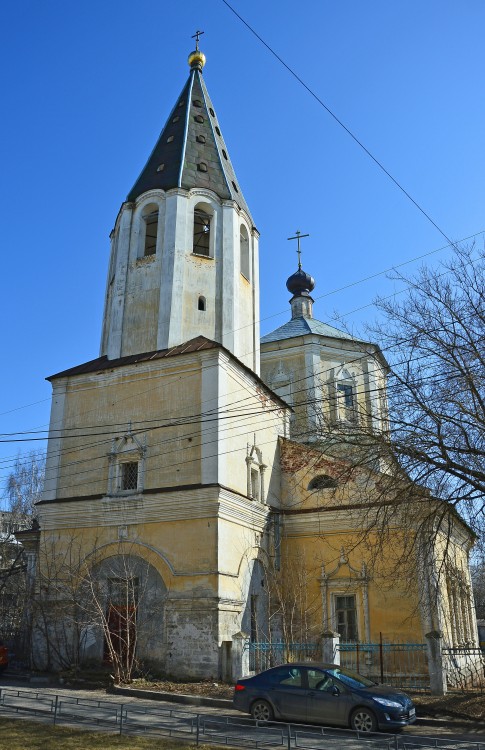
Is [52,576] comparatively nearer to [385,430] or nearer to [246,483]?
[246,483]

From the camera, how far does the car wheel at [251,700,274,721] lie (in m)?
11.6

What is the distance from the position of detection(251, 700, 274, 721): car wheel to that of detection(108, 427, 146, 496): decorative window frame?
882cm

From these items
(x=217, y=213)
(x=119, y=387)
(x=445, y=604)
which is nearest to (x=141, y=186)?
(x=217, y=213)

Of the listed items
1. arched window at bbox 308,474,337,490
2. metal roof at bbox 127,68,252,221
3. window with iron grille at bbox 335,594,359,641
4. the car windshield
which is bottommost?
the car windshield

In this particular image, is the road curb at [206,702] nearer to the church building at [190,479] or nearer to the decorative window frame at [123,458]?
the church building at [190,479]

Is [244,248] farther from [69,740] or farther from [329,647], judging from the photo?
[69,740]

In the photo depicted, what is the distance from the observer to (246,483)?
68.0ft

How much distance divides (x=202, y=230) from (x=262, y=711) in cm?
1693

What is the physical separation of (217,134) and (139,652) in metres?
19.2

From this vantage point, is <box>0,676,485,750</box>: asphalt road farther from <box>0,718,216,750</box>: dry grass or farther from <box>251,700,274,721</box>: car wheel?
<box>0,718,216,750</box>: dry grass

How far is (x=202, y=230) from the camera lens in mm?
24094

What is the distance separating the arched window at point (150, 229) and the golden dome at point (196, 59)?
8.76 metres

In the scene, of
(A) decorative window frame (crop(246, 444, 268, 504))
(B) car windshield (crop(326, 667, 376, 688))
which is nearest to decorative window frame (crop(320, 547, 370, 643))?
(A) decorative window frame (crop(246, 444, 268, 504))

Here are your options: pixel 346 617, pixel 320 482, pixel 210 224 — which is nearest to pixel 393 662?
pixel 346 617
